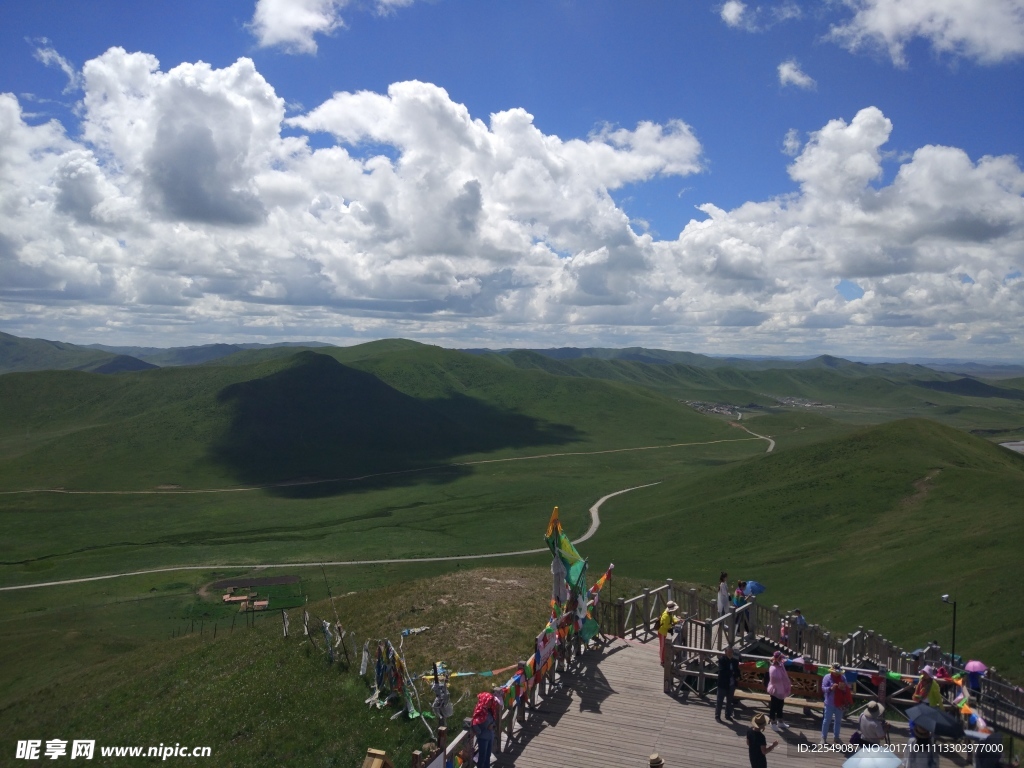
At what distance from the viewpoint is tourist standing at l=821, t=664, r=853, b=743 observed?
16812 millimetres

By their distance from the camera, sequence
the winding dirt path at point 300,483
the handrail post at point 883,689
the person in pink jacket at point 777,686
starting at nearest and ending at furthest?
the person in pink jacket at point 777,686 → the handrail post at point 883,689 → the winding dirt path at point 300,483

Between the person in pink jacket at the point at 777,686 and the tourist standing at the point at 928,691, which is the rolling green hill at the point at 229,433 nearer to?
the person in pink jacket at the point at 777,686

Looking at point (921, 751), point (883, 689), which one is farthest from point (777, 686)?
point (921, 751)

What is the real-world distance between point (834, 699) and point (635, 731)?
5185mm

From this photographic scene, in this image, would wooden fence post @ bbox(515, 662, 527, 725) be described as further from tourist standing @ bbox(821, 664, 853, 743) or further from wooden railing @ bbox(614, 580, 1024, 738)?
tourist standing @ bbox(821, 664, 853, 743)

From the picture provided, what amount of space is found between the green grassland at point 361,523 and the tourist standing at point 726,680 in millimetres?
7960

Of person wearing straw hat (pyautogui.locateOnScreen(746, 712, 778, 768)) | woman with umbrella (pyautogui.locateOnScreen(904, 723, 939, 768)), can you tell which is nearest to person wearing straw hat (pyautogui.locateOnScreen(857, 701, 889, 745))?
woman with umbrella (pyautogui.locateOnScreen(904, 723, 939, 768))

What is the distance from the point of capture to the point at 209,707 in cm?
2353

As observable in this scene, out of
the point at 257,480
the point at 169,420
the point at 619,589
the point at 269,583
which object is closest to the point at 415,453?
the point at 257,480

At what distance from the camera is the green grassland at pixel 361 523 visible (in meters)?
30.7

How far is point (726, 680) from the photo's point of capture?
18.2 m

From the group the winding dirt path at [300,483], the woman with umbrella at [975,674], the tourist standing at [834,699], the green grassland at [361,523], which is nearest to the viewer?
the tourist standing at [834,699]

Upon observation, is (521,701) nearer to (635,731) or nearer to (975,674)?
(635,731)

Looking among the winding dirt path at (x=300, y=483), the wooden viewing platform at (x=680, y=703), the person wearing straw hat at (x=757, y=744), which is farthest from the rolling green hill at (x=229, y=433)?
the person wearing straw hat at (x=757, y=744)
